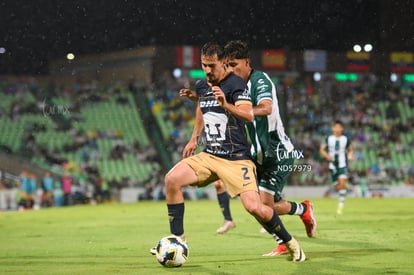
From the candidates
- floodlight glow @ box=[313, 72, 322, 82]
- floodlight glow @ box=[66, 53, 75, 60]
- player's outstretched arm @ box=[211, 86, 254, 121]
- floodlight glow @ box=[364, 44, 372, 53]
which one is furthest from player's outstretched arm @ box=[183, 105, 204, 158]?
floodlight glow @ box=[364, 44, 372, 53]

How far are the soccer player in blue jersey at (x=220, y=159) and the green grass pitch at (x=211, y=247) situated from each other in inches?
21.6

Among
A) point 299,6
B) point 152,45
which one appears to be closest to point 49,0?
point 152,45

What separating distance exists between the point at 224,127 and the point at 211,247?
2676 millimetres

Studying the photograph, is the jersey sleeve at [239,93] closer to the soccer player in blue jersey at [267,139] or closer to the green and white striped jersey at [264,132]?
the soccer player in blue jersey at [267,139]

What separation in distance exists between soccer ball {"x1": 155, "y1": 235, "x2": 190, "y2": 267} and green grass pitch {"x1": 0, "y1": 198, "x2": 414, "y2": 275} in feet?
0.31

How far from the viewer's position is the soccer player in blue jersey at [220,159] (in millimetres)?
7324

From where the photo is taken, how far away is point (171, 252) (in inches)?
283

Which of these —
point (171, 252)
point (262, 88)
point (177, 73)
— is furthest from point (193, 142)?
point (177, 73)

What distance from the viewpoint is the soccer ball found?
7199mm

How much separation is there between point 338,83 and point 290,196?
43.6 feet

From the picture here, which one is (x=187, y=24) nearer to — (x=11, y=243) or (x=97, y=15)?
(x=97, y=15)

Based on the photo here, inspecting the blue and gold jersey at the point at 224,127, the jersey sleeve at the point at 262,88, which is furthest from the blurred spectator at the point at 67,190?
the blue and gold jersey at the point at 224,127

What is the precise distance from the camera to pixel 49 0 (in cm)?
3581

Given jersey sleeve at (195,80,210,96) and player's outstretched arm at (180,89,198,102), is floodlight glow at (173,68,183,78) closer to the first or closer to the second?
player's outstretched arm at (180,89,198,102)
